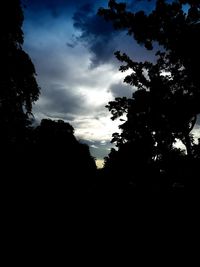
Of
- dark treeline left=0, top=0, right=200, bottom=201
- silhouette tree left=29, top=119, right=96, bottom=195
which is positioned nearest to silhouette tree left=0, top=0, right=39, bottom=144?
dark treeline left=0, top=0, right=200, bottom=201

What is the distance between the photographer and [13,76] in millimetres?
9867

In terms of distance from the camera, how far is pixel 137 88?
15391 mm

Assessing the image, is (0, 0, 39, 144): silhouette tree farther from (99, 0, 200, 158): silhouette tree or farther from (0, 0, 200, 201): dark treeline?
(99, 0, 200, 158): silhouette tree

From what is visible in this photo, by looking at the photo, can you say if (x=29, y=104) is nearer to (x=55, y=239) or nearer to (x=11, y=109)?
(x=11, y=109)

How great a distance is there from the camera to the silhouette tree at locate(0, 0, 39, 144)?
9.53 meters

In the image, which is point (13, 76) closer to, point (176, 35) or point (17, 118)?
point (17, 118)

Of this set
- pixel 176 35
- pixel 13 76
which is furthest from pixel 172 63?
pixel 13 76

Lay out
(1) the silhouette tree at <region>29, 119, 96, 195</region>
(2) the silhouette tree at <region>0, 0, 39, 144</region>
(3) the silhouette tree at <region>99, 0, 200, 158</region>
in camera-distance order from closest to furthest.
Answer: (3) the silhouette tree at <region>99, 0, 200, 158</region>
(2) the silhouette tree at <region>0, 0, 39, 144</region>
(1) the silhouette tree at <region>29, 119, 96, 195</region>

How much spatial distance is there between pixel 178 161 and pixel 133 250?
3737 millimetres

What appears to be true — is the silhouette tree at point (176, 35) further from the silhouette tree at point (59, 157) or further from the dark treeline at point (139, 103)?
the silhouette tree at point (59, 157)

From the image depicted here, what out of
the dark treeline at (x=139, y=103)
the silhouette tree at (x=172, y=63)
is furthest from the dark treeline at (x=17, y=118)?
the silhouette tree at (x=172, y=63)

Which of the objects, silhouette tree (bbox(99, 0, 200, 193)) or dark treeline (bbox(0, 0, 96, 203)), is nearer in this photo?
silhouette tree (bbox(99, 0, 200, 193))

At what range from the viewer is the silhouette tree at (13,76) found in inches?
375

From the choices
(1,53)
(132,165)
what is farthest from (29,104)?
(132,165)
